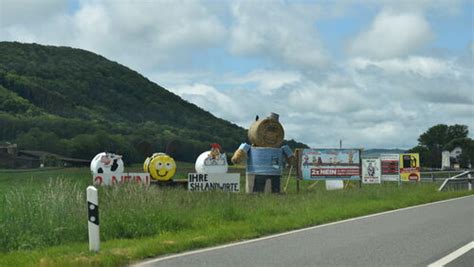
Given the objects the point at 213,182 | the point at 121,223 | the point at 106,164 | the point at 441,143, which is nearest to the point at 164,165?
the point at 106,164

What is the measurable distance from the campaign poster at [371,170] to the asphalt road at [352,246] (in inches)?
703

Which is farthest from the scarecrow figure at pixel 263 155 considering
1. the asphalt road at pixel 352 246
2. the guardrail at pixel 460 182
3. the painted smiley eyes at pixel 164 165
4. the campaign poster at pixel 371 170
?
the asphalt road at pixel 352 246

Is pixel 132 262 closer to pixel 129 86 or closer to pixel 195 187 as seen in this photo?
pixel 195 187

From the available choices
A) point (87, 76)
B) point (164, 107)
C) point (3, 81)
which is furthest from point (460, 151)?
point (3, 81)

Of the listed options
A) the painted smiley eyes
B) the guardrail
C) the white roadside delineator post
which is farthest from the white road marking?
the painted smiley eyes

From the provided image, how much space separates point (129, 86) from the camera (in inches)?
3812

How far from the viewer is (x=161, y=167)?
3180cm

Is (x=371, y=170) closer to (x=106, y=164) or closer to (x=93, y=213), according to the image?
(x=106, y=164)

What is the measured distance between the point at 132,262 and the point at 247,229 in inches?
164

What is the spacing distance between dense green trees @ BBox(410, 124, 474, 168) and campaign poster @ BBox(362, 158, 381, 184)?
2776 inches

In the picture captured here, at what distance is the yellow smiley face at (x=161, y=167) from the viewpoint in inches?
1247

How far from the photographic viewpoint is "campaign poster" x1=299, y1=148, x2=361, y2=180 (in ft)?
102

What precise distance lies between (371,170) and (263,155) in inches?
342

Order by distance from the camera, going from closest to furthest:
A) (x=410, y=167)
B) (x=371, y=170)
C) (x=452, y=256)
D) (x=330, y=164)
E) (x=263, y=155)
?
(x=452, y=256), (x=263, y=155), (x=330, y=164), (x=371, y=170), (x=410, y=167)
